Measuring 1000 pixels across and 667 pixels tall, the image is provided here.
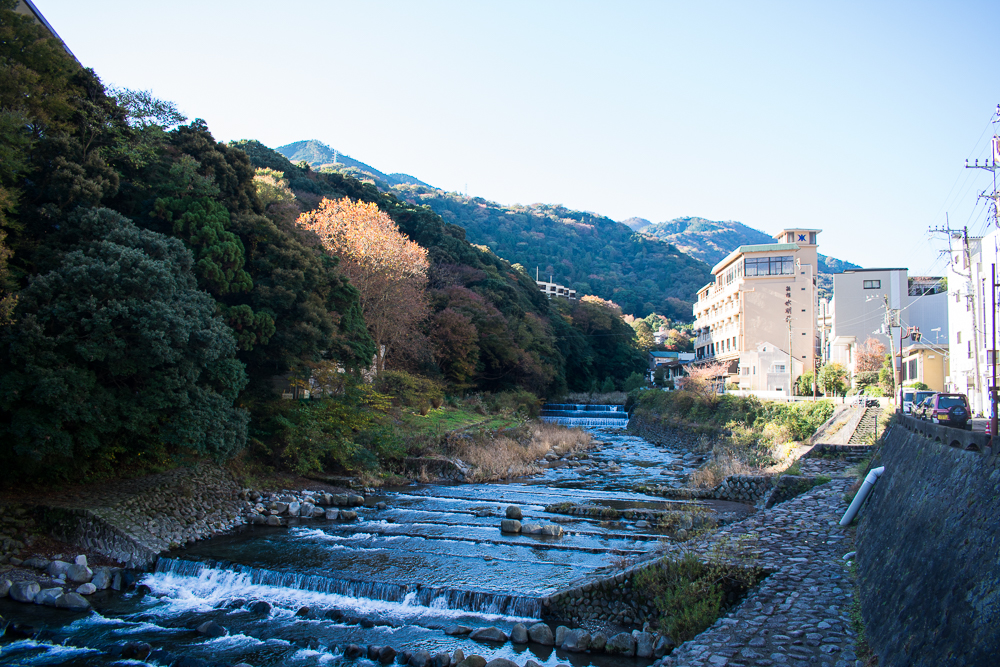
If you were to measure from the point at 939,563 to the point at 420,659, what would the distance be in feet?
23.8

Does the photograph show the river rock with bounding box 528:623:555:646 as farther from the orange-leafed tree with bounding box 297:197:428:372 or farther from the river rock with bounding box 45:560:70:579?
the orange-leafed tree with bounding box 297:197:428:372

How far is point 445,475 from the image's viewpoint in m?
24.8

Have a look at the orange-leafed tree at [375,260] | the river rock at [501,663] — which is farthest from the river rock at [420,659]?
the orange-leafed tree at [375,260]

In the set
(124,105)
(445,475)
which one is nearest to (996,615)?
(445,475)

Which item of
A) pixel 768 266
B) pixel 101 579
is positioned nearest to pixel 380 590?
pixel 101 579

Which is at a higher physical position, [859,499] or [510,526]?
[859,499]

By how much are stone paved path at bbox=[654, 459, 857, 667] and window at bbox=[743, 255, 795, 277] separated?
1720 inches

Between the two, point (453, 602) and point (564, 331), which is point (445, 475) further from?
point (564, 331)

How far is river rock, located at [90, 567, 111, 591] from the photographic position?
12.2 m

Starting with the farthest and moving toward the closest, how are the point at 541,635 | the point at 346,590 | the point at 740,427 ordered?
1. the point at 740,427
2. the point at 346,590
3. the point at 541,635

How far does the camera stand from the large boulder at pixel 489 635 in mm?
10055

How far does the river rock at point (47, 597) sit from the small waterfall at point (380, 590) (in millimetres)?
2174

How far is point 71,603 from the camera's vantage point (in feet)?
36.8

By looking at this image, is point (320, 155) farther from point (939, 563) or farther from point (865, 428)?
point (939, 563)
